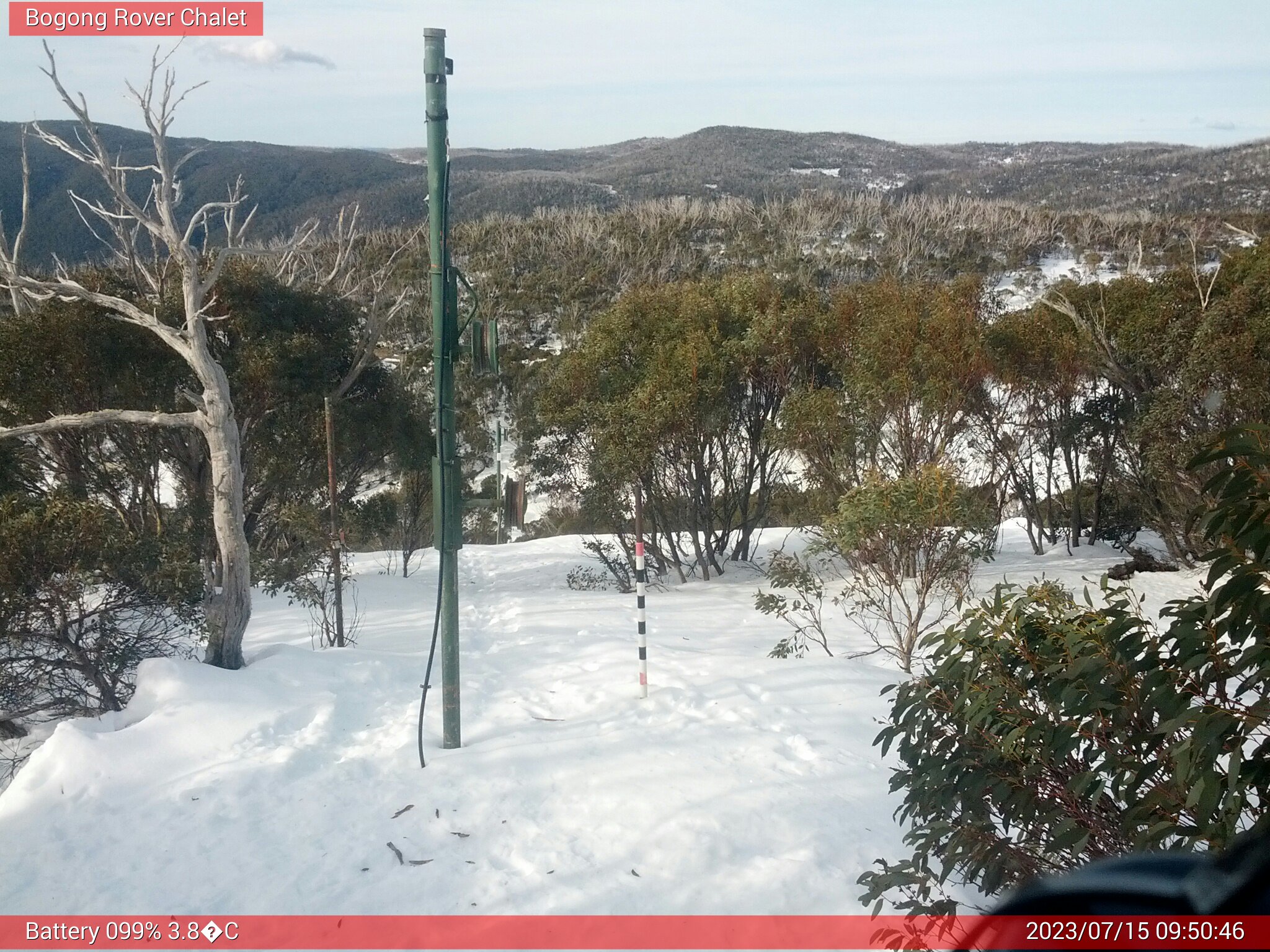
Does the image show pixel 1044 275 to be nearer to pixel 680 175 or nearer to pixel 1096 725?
pixel 1096 725

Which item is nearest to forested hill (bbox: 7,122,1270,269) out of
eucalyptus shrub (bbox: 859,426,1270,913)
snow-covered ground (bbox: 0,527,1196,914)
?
snow-covered ground (bbox: 0,527,1196,914)

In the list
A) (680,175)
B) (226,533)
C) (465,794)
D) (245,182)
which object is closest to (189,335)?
(226,533)

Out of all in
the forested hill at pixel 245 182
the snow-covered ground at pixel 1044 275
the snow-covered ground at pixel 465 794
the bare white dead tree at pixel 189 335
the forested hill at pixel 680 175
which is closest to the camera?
the snow-covered ground at pixel 465 794

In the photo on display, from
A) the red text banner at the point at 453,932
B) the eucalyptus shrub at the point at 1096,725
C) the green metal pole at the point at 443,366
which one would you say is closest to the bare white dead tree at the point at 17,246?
the green metal pole at the point at 443,366

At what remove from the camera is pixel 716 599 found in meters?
11.2

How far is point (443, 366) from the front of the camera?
4.73 meters

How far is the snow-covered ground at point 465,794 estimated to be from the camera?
3.46 meters

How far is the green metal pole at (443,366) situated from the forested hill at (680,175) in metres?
19.7

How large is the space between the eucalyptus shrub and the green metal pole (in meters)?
2.65

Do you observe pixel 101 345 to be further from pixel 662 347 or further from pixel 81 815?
pixel 81 815

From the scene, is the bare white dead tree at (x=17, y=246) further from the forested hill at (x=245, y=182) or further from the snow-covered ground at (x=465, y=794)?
the forested hill at (x=245, y=182)

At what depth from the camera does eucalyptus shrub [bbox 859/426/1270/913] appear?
189cm

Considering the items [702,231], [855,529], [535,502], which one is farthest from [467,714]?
[702,231]

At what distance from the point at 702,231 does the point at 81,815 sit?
39298 millimetres
